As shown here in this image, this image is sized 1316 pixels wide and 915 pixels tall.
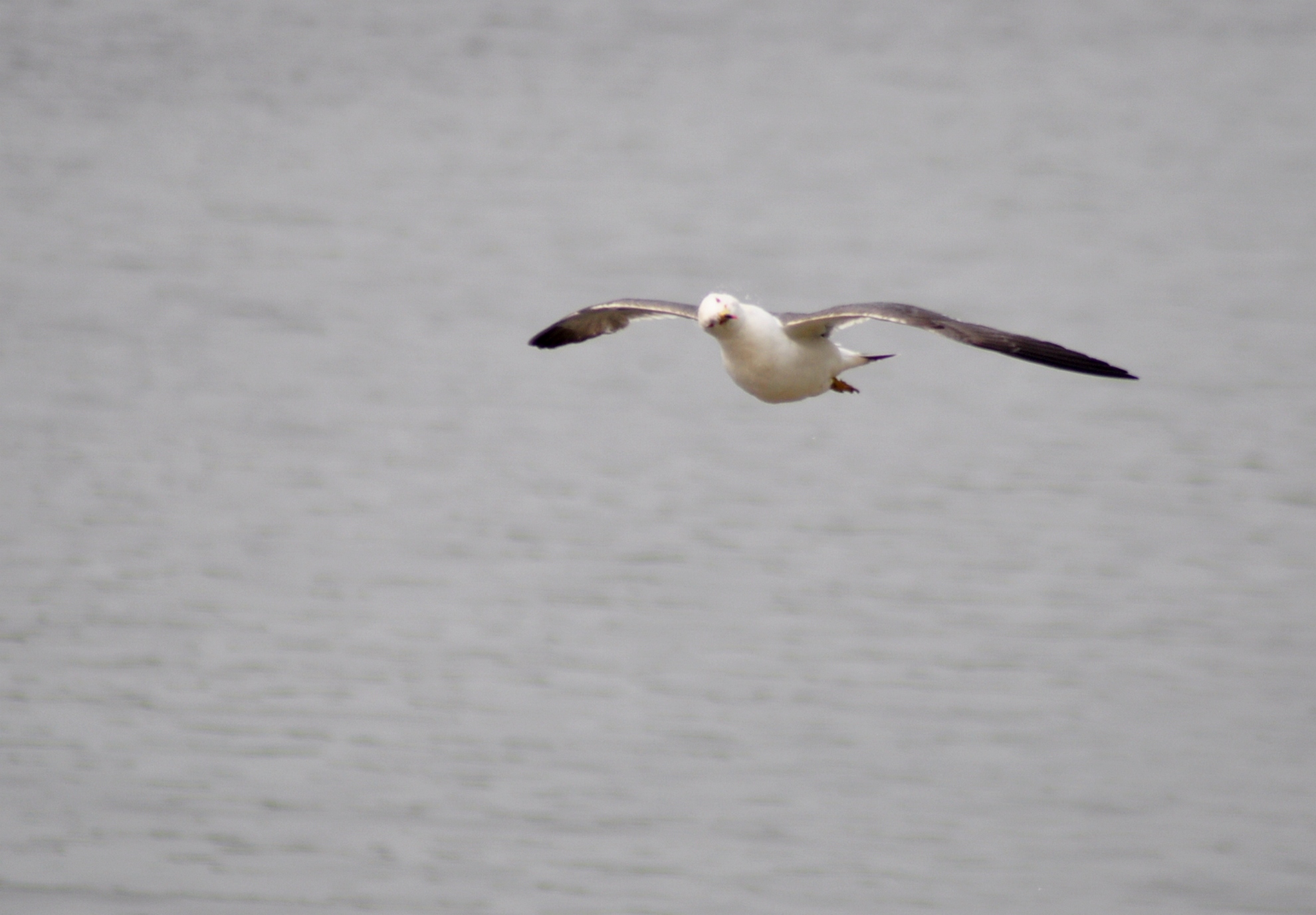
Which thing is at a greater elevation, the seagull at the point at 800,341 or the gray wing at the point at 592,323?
the gray wing at the point at 592,323

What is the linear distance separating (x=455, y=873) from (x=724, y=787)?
2.72m

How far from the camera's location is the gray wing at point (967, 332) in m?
9.71

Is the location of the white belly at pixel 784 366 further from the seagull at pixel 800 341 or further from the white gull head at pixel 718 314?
the white gull head at pixel 718 314

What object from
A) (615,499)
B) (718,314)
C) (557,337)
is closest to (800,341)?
(718,314)

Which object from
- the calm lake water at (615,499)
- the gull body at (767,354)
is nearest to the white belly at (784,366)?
the gull body at (767,354)

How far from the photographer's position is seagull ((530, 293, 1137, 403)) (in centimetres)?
1002

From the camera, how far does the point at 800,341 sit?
1134cm

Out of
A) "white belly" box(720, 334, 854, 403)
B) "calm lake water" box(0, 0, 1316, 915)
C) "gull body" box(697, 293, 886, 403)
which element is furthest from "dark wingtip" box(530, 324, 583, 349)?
"calm lake water" box(0, 0, 1316, 915)

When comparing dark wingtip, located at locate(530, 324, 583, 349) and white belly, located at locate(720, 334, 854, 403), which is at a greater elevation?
dark wingtip, located at locate(530, 324, 583, 349)

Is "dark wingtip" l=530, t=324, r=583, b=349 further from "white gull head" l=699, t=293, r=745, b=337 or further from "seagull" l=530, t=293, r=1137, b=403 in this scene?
"white gull head" l=699, t=293, r=745, b=337

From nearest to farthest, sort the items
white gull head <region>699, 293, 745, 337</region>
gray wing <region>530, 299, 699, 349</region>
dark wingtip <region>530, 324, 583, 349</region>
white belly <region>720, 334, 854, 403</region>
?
white gull head <region>699, 293, 745, 337</region>, white belly <region>720, 334, 854, 403</region>, gray wing <region>530, 299, 699, 349</region>, dark wingtip <region>530, 324, 583, 349</region>

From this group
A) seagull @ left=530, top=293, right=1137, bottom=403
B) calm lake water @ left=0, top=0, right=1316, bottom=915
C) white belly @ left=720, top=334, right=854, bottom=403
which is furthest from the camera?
calm lake water @ left=0, top=0, right=1316, bottom=915

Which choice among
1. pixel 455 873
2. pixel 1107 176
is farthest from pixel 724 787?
pixel 1107 176

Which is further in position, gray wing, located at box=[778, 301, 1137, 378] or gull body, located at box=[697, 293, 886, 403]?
gull body, located at box=[697, 293, 886, 403]
